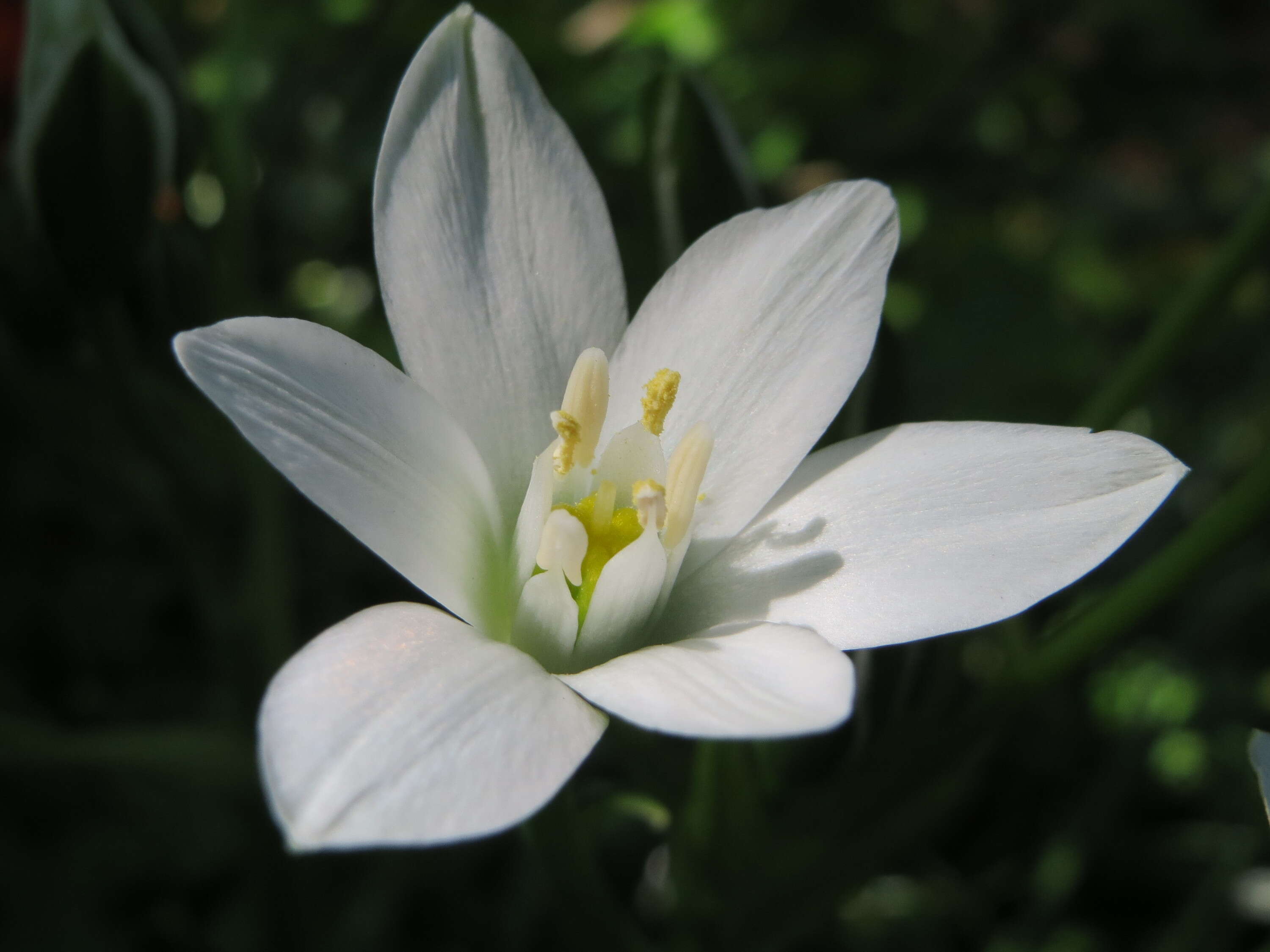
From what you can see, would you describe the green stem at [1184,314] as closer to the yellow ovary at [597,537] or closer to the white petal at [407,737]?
the yellow ovary at [597,537]

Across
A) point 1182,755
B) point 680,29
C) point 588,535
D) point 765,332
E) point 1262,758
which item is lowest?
point 1182,755

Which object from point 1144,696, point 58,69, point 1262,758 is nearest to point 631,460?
point 1262,758

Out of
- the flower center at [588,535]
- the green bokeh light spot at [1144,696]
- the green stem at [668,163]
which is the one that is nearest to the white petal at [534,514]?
the flower center at [588,535]

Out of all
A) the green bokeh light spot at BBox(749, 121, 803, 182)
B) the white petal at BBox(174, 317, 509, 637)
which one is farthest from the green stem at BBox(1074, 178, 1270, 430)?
the green bokeh light spot at BBox(749, 121, 803, 182)

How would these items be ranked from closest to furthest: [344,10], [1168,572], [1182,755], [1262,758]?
[1262,758], [1168,572], [1182,755], [344,10]

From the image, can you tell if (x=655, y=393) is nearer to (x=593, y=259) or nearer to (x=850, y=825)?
(x=593, y=259)

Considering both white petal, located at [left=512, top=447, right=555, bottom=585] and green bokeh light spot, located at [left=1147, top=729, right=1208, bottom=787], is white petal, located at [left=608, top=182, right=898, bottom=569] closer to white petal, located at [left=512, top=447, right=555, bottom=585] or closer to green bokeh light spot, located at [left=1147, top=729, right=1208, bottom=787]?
white petal, located at [left=512, top=447, right=555, bottom=585]

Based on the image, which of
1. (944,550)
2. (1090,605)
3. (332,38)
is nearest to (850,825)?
(1090,605)

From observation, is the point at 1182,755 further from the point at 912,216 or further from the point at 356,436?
the point at 356,436
